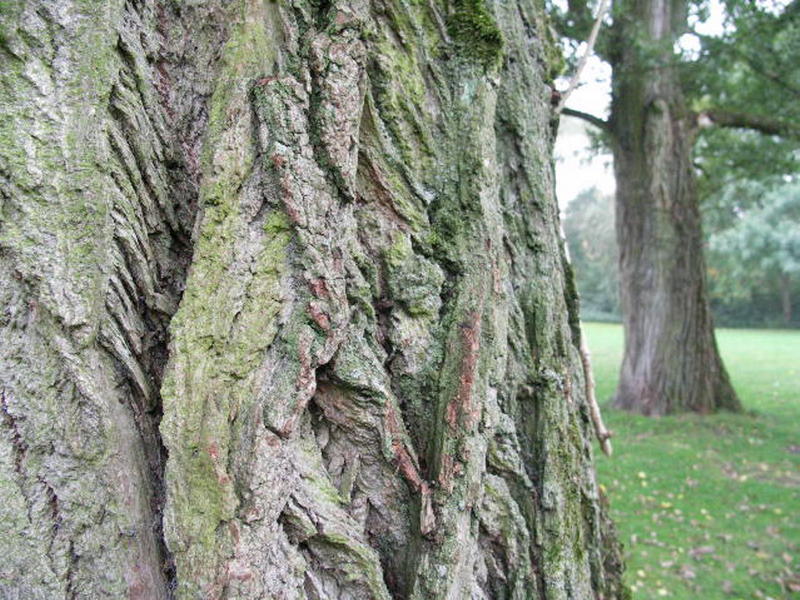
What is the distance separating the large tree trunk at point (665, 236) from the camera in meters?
9.48

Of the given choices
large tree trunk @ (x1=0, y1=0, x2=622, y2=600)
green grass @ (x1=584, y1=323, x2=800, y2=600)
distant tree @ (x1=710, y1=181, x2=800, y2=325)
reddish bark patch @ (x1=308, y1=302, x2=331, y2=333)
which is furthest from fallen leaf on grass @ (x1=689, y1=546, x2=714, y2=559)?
distant tree @ (x1=710, y1=181, x2=800, y2=325)

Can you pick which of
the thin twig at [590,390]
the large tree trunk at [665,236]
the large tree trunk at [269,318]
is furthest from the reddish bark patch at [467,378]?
the large tree trunk at [665,236]

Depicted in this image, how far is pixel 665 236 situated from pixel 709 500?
4496 mm

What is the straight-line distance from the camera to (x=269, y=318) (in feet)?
5.49

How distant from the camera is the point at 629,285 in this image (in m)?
10.2

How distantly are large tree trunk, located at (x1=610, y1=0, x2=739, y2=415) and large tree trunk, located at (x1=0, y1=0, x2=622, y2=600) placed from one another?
26.8ft

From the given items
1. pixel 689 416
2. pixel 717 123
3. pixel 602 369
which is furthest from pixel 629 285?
pixel 602 369

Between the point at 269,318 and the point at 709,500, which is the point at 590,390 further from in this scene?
the point at 709,500

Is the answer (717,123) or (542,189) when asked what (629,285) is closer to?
(717,123)

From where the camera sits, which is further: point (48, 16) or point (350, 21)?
point (350, 21)

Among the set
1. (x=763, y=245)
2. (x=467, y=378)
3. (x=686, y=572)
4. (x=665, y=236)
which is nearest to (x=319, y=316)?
(x=467, y=378)

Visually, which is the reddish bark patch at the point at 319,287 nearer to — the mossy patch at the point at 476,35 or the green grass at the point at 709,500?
the mossy patch at the point at 476,35

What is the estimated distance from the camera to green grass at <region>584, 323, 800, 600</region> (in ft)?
15.6

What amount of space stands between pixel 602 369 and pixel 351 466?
16.7m
